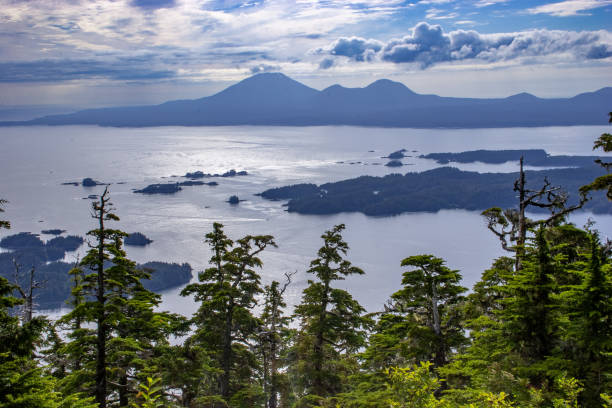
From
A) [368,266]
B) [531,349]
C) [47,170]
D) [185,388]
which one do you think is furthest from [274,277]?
[47,170]

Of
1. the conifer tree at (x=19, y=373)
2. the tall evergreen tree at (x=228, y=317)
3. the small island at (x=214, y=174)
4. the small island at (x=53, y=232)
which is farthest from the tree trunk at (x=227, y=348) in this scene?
the small island at (x=214, y=174)

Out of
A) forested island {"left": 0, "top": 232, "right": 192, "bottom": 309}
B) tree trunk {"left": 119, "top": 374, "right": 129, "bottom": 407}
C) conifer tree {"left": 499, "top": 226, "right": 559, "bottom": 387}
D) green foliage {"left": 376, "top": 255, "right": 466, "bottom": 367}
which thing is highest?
conifer tree {"left": 499, "top": 226, "right": 559, "bottom": 387}

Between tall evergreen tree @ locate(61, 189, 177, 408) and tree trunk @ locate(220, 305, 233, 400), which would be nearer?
tall evergreen tree @ locate(61, 189, 177, 408)

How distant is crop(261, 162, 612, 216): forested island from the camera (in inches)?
4931

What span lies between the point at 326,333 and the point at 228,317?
4.39m

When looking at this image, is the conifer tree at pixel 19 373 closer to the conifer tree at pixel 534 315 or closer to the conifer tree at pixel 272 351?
the conifer tree at pixel 534 315

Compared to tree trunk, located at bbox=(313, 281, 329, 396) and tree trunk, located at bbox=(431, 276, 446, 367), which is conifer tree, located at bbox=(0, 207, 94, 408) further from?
tree trunk, located at bbox=(313, 281, 329, 396)

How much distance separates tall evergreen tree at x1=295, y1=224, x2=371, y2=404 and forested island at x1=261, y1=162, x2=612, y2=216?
97027mm

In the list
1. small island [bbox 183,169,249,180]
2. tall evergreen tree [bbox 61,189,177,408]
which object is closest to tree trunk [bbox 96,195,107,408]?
tall evergreen tree [bbox 61,189,177,408]

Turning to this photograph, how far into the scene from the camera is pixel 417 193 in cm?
14250

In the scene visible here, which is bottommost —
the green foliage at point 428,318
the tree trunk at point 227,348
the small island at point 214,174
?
the small island at point 214,174

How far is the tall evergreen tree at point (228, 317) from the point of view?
20.3m

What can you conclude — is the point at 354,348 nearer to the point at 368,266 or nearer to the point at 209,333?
the point at 209,333

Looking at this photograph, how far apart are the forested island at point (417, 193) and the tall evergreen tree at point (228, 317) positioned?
96087 millimetres
